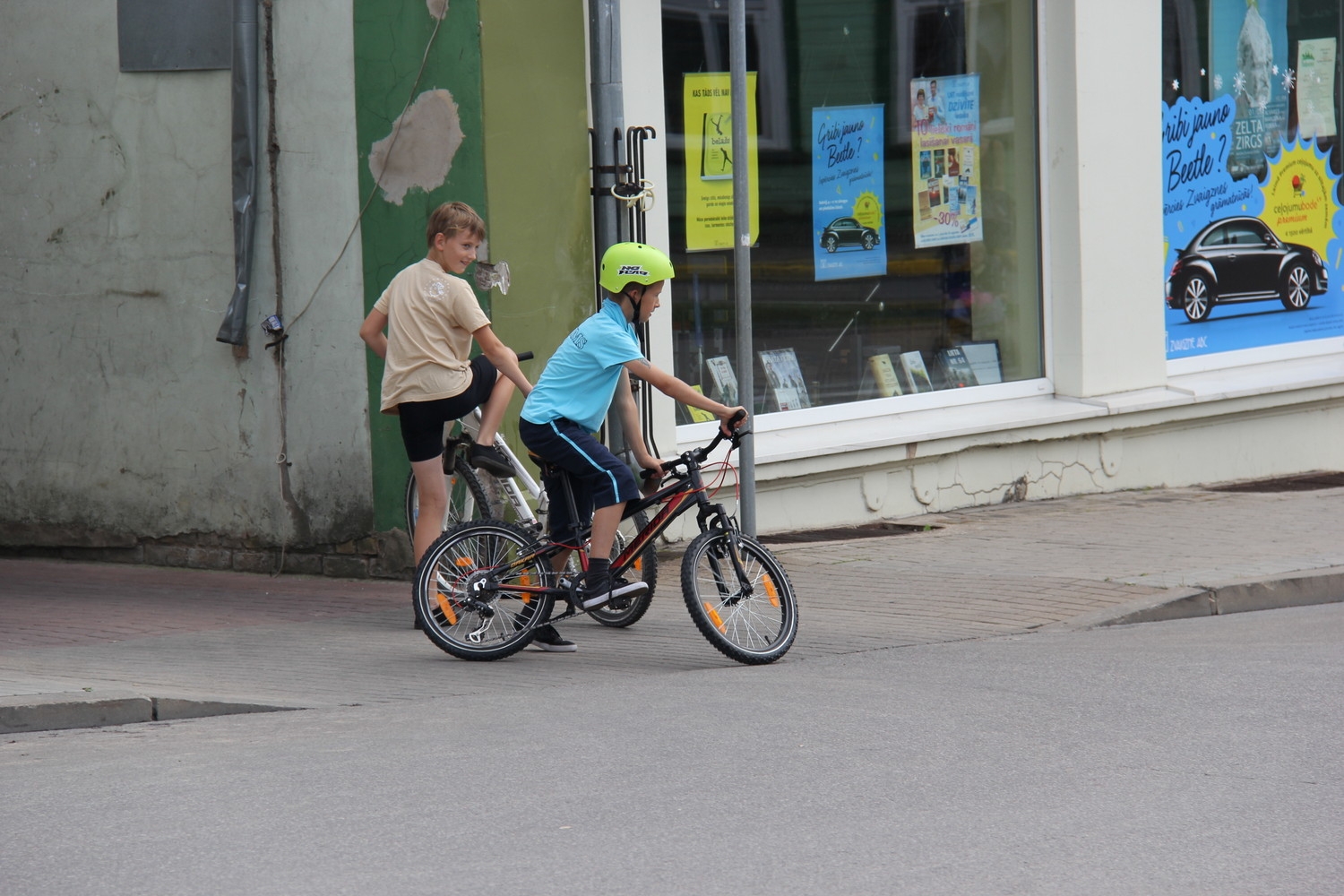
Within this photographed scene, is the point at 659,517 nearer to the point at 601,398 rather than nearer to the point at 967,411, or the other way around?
the point at 601,398

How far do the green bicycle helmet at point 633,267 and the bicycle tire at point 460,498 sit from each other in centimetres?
145

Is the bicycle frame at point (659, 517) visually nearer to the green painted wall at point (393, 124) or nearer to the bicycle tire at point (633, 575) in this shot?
the bicycle tire at point (633, 575)

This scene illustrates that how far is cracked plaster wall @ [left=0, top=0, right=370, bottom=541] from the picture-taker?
9258 millimetres

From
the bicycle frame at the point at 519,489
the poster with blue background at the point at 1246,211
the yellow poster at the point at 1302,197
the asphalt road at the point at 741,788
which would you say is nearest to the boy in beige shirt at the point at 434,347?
the bicycle frame at the point at 519,489

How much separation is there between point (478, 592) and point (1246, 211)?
8619mm

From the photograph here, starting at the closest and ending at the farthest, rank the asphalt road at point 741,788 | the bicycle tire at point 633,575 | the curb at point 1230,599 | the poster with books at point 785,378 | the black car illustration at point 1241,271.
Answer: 1. the asphalt road at point 741,788
2. the bicycle tire at point 633,575
3. the curb at point 1230,599
4. the poster with books at point 785,378
5. the black car illustration at point 1241,271

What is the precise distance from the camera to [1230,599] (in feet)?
27.8

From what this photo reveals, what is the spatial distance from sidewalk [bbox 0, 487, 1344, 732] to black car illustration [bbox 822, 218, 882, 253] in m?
1.97

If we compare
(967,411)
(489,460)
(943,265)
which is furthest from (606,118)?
(967,411)

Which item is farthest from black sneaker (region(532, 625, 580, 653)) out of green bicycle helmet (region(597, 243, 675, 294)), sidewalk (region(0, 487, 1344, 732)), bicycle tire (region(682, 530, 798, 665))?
green bicycle helmet (region(597, 243, 675, 294))

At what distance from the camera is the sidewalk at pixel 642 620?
6.67 metres

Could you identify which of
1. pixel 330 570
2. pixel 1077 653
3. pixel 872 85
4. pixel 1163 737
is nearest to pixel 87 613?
pixel 330 570

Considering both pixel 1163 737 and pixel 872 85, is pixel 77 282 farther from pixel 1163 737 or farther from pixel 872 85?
pixel 1163 737

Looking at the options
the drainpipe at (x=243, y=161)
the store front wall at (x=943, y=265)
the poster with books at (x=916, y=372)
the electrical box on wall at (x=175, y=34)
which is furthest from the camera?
the poster with books at (x=916, y=372)
